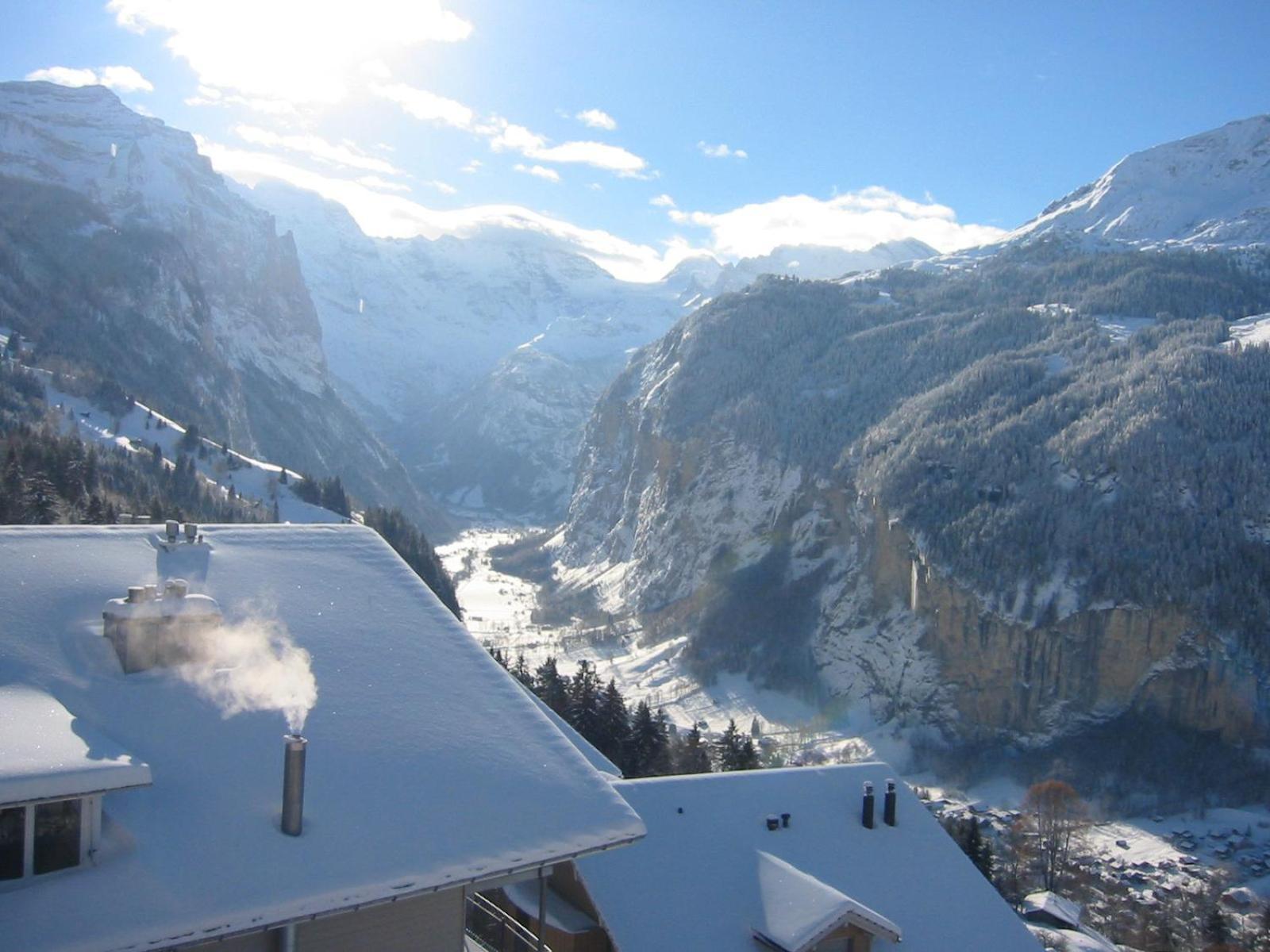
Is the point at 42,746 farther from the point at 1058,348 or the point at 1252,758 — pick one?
the point at 1058,348

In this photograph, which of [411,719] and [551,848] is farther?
[411,719]

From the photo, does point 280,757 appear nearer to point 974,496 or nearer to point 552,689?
point 552,689

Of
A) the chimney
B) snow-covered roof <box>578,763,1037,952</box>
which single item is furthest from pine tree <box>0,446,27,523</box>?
the chimney

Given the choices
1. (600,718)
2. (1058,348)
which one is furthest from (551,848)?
(1058,348)

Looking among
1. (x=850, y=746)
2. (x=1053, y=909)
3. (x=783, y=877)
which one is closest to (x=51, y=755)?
(x=783, y=877)

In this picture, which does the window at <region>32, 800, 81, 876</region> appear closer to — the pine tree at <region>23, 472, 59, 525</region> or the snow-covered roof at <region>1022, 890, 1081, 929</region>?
the snow-covered roof at <region>1022, 890, 1081, 929</region>
